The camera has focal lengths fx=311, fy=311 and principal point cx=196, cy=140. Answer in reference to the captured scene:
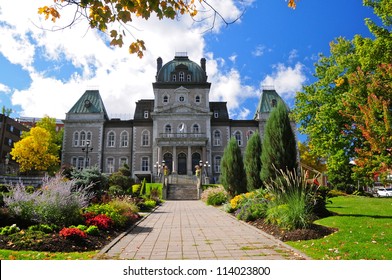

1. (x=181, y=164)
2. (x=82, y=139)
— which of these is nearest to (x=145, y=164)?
(x=181, y=164)

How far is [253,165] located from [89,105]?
115ft

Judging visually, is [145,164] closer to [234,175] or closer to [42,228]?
[234,175]

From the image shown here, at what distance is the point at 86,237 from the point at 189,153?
34.0m

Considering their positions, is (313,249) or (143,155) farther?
(143,155)

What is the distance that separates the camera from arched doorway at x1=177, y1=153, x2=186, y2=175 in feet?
139

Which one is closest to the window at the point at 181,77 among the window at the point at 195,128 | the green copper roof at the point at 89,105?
the window at the point at 195,128

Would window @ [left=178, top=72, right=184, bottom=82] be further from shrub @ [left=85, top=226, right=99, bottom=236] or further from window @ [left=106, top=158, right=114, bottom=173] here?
shrub @ [left=85, top=226, right=99, bottom=236]

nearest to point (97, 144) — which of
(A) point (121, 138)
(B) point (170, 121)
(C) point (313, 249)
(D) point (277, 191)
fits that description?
(A) point (121, 138)

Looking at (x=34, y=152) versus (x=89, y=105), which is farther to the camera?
(x=89, y=105)

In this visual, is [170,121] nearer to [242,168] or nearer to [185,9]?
[242,168]

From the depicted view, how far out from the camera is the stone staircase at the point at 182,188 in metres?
30.1

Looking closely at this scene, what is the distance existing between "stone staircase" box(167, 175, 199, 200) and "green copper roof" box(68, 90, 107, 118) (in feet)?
58.0

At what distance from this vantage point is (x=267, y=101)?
157 ft

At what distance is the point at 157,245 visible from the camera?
23.9ft
